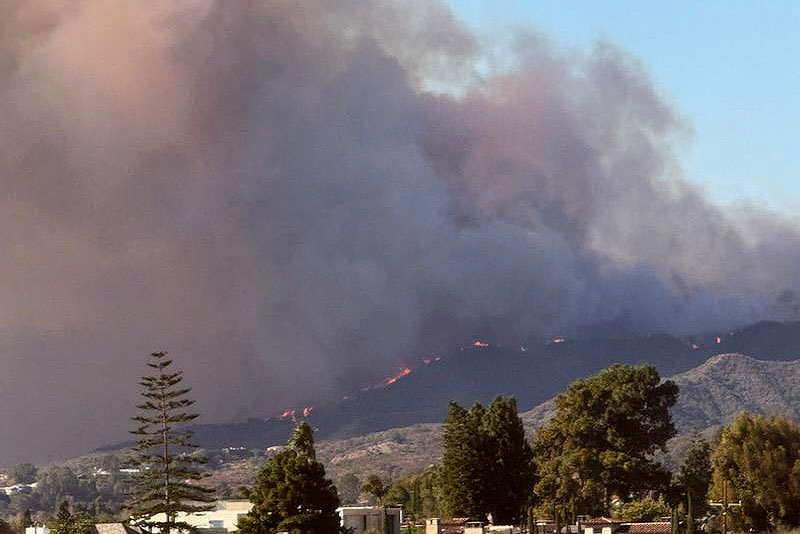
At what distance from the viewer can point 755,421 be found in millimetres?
188000

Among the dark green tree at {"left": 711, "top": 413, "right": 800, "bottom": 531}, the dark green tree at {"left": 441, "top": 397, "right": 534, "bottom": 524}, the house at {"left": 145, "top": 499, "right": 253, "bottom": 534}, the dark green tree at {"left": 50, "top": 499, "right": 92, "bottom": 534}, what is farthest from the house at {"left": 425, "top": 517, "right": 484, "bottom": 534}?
the dark green tree at {"left": 50, "top": 499, "right": 92, "bottom": 534}

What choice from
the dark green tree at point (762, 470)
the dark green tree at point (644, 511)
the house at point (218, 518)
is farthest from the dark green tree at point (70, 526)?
the dark green tree at point (762, 470)

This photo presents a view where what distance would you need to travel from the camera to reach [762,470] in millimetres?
179375

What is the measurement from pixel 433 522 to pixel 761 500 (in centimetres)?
3653

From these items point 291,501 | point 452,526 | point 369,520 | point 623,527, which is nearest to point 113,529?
point 369,520

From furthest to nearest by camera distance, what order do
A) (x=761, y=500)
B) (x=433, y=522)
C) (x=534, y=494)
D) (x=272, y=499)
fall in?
(x=534, y=494) → (x=761, y=500) → (x=433, y=522) → (x=272, y=499)

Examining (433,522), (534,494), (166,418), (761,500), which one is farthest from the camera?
(534,494)

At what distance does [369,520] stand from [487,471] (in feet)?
48.2

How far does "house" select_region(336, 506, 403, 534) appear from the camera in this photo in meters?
172

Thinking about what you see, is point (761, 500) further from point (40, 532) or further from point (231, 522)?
point (40, 532)

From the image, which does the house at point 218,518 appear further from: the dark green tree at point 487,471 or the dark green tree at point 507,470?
the dark green tree at point 507,470

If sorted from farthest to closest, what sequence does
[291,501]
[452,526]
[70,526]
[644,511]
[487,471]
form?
1. [644,511]
2. [487,471]
3. [452,526]
4. [70,526]
5. [291,501]

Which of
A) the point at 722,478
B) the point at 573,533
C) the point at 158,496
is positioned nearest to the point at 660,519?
the point at 722,478

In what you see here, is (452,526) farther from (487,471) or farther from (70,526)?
(70,526)
